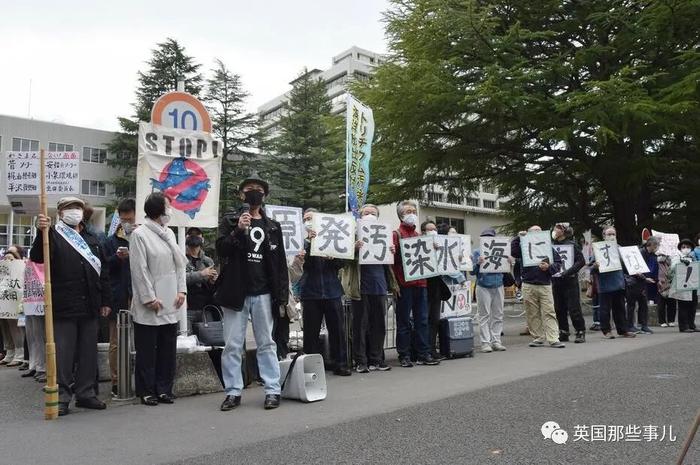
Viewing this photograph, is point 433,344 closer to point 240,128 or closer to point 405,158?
point 405,158

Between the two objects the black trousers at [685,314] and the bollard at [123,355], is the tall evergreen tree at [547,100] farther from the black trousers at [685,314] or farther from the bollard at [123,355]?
the bollard at [123,355]

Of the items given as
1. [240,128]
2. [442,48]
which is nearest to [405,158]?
[442,48]

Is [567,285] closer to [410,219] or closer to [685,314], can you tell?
[685,314]

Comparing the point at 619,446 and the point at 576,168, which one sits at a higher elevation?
the point at 576,168

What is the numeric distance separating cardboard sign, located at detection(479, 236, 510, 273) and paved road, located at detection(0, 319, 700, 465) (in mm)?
2598

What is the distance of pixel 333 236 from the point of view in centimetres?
782

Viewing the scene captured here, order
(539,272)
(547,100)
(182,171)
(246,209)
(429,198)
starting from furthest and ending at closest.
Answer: (429,198) → (547,100) → (539,272) → (182,171) → (246,209)

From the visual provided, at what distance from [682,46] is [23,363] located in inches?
805

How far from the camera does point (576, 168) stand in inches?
909

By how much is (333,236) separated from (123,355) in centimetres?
289

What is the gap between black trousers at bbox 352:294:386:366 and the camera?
816 cm

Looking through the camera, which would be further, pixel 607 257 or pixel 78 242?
Answer: pixel 607 257

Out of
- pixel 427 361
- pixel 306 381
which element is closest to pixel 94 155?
pixel 427 361

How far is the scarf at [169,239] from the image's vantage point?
6324 mm
